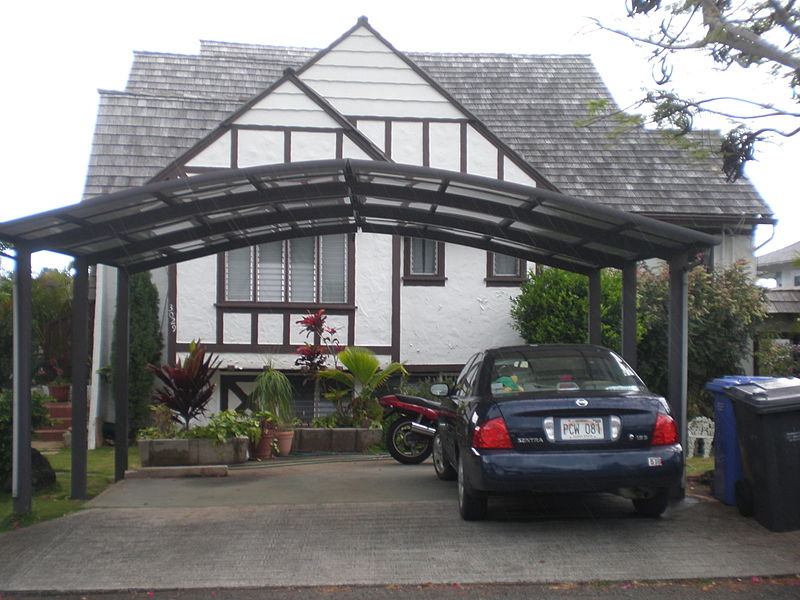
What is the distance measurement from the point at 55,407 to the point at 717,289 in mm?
12161

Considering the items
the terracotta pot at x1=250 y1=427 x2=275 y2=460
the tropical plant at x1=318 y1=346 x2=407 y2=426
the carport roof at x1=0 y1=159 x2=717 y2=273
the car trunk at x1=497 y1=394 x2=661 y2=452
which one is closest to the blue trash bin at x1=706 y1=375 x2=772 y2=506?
the car trunk at x1=497 y1=394 x2=661 y2=452

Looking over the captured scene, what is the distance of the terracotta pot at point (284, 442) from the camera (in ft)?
41.2

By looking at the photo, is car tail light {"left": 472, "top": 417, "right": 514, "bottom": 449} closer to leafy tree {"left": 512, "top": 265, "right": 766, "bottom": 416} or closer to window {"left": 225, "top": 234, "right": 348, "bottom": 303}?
leafy tree {"left": 512, "top": 265, "right": 766, "bottom": 416}

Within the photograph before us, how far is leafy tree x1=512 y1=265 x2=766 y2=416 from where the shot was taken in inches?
561

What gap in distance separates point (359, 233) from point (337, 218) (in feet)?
18.6

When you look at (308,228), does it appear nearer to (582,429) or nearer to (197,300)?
(582,429)

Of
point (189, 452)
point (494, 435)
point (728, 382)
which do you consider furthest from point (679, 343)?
point (189, 452)

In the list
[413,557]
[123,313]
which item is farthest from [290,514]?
[123,313]

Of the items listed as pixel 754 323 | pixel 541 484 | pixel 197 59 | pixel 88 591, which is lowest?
pixel 88 591

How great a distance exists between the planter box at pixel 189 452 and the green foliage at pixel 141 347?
4190 millimetres

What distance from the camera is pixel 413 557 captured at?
626 cm

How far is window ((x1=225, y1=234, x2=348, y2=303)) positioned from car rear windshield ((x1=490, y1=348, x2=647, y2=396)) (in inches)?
322

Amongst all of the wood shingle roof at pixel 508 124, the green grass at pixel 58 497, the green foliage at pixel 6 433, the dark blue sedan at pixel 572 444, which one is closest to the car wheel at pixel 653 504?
the dark blue sedan at pixel 572 444

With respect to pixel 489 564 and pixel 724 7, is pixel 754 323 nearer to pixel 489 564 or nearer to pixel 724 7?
pixel 724 7
